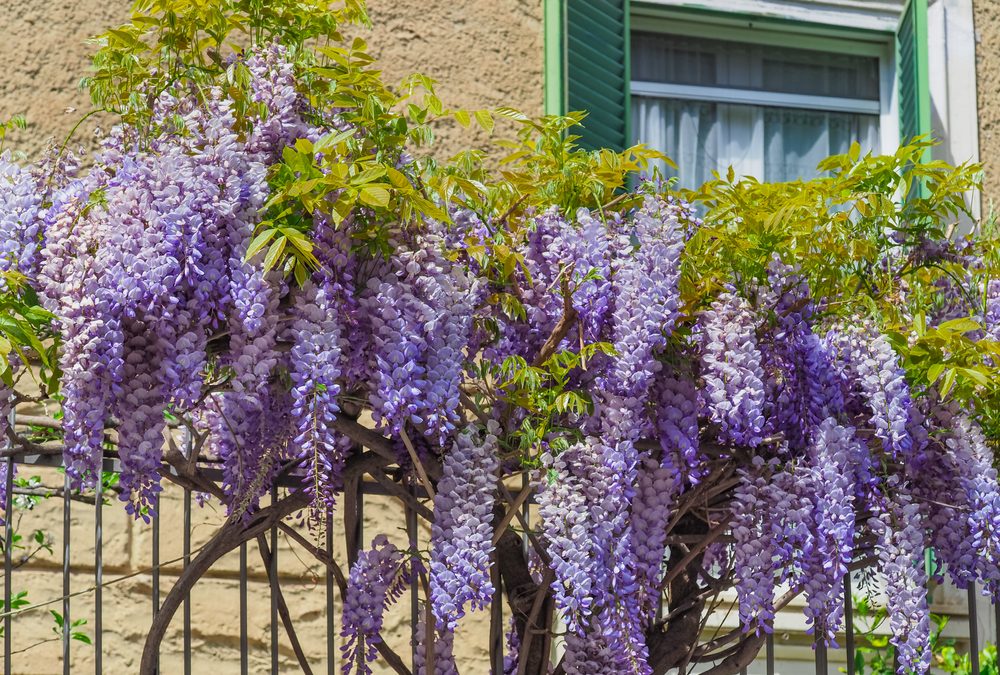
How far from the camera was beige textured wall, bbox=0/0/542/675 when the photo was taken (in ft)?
15.2

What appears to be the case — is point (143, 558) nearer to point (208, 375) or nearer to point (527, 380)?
point (208, 375)

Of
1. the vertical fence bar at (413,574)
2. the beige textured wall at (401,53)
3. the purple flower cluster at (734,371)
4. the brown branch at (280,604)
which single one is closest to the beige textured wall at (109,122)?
the beige textured wall at (401,53)

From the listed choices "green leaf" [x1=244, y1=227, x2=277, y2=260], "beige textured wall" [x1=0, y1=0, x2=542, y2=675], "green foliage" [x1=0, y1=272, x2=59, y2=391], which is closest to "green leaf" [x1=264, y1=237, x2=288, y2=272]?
"green leaf" [x1=244, y1=227, x2=277, y2=260]

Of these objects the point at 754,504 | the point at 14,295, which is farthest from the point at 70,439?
the point at 754,504

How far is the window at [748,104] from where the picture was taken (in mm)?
5590

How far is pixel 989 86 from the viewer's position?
568cm

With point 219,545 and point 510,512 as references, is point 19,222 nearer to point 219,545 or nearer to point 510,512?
point 219,545

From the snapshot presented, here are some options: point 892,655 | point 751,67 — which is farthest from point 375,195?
point 751,67

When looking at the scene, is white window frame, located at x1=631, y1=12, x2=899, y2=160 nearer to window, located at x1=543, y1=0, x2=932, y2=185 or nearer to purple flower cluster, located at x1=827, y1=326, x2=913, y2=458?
window, located at x1=543, y1=0, x2=932, y2=185

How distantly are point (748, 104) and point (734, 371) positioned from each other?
3.11 m

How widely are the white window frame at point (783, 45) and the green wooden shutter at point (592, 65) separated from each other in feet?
1.04

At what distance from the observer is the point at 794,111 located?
18.9ft

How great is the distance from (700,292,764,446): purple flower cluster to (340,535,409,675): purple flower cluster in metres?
0.80

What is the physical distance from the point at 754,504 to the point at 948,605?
254cm
